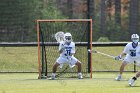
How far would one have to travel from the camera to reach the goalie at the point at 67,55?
68.2 feet

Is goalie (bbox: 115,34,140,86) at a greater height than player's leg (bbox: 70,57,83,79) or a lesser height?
greater

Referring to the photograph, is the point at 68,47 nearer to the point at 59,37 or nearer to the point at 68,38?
the point at 68,38

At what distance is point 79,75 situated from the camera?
68.5 ft

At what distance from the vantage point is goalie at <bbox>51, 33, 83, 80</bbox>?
20781 mm

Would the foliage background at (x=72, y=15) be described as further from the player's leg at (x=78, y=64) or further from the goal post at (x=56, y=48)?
the player's leg at (x=78, y=64)

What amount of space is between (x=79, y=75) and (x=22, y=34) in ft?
29.6

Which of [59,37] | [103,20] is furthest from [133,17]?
[59,37]

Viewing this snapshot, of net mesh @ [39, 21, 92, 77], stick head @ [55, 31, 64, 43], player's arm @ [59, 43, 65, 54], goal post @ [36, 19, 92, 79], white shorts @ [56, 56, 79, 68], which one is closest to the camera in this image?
player's arm @ [59, 43, 65, 54]

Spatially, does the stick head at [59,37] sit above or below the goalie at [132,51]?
above

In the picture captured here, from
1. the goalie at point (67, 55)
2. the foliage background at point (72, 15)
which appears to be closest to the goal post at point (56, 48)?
the goalie at point (67, 55)

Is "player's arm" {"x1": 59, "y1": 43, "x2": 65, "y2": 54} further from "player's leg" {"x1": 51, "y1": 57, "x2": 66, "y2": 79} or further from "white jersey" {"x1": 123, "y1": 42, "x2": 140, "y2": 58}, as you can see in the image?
"white jersey" {"x1": 123, "y1": 42, "x2": 140, "y2": 58}

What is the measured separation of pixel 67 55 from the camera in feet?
68.8

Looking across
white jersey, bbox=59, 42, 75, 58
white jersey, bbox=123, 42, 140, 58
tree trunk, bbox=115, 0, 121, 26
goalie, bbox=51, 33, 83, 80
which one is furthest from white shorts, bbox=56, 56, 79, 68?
tree trunk, bbox=115, 0, 121, 26

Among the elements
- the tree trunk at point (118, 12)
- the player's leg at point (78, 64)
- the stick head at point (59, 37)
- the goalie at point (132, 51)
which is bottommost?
the player's leg at point (78, 64)
